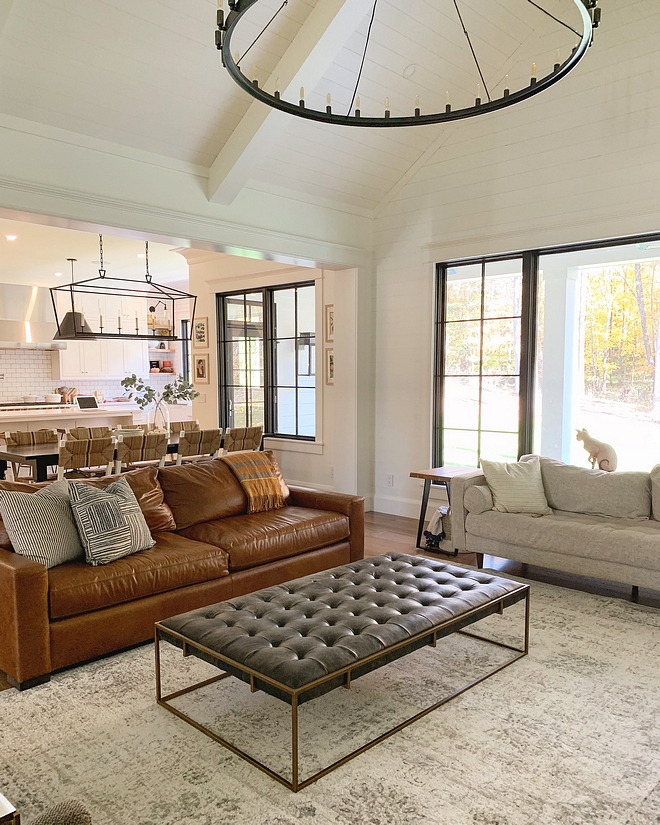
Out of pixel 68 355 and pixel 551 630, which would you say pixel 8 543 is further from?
pixel 68 355

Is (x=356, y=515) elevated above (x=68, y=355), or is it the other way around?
(x=68, y=355)

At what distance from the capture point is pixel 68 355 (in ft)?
35.1

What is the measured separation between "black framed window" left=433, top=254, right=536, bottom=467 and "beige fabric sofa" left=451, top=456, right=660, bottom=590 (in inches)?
31.3

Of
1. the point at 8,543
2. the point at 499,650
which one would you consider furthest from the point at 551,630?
the point at 8,543

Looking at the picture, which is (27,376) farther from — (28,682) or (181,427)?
(28,682)

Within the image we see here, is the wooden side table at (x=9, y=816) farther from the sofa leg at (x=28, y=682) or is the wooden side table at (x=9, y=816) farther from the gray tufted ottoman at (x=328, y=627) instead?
the sofa leg at (x=28, y=682)

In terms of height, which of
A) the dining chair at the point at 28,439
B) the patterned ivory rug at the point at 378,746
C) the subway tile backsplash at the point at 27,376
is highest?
the subway tile backsplash at the point at 27,376

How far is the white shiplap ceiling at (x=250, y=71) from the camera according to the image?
3893 millimetres

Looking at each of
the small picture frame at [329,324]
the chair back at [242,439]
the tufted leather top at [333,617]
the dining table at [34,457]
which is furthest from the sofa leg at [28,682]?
the small picture frame at [329,324]

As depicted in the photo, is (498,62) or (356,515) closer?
(356,515)

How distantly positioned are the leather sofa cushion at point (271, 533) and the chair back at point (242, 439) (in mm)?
1844

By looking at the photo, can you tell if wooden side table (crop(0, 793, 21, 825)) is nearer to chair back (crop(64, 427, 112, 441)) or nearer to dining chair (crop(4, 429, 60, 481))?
dining chair (crop(4, 429, 60, 481))

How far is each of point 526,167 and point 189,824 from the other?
17.2ft

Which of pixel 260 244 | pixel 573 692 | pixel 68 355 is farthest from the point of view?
pixel 68 355
